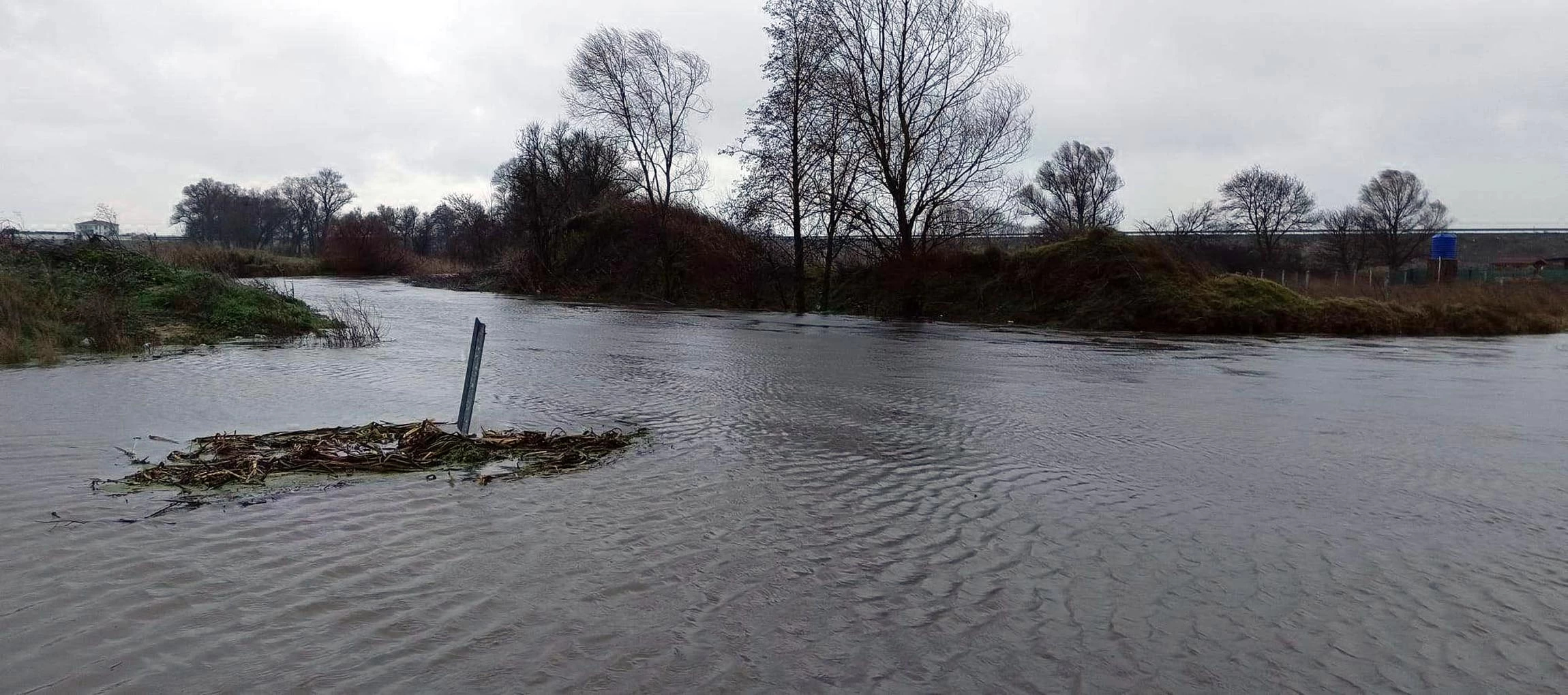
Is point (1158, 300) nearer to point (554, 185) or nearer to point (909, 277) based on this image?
point (909, 277)

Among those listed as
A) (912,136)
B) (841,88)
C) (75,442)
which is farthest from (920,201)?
(75,442)

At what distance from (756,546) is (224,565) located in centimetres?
274

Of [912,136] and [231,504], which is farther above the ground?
[912,136]

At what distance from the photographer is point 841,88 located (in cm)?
3406

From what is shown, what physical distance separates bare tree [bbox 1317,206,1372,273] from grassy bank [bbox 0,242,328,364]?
76.0 metres

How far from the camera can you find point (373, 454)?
7094mm

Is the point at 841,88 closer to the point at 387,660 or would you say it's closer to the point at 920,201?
the point at 920,201

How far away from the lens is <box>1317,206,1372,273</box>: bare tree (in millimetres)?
74500

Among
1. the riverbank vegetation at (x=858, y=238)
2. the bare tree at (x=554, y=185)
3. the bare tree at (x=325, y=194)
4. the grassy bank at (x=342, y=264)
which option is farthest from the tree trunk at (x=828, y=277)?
the bare tree at (x=325, y=194)

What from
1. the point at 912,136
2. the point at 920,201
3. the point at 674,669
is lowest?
the point at 674,669

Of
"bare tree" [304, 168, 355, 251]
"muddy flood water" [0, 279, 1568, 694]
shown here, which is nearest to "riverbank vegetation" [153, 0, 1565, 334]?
"muddy flood water" [0, 279, 1568, 694]

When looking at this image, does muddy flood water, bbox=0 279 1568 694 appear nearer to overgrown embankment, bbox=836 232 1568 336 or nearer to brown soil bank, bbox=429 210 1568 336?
overgrown embankment, bbox=836 232 1568 336

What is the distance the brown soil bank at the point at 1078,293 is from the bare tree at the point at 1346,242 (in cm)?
4107

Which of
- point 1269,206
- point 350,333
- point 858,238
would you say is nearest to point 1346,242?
point 1269,206
